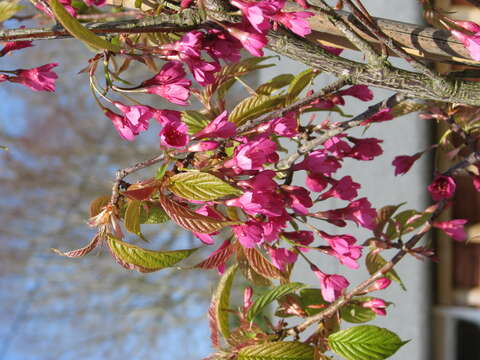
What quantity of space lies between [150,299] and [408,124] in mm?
3046

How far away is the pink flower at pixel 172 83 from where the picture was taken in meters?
0.40

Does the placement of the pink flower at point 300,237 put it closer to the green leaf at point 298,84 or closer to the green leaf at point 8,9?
the green leaf at point 298,84

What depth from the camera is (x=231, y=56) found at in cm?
40

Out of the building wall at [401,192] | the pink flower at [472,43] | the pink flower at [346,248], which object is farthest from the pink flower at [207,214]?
the building wall at [401,192]

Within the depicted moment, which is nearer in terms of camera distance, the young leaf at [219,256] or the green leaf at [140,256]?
the green leaf at [140,256]

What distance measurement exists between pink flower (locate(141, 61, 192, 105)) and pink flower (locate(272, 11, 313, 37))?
0.25 ft

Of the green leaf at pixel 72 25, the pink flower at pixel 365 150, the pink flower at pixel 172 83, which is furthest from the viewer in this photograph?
the pink flower at pixel 365 150

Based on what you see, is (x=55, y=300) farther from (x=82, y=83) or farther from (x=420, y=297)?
(x=420, y=297)

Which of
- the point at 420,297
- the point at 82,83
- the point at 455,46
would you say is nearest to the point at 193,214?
the point at 455,46

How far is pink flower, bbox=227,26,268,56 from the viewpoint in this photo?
36 centimetres

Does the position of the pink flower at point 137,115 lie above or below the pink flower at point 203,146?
above

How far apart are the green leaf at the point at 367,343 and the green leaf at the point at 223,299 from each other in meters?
0.12

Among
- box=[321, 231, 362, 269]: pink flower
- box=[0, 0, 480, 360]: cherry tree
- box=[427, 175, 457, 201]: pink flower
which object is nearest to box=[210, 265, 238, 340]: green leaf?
box=[0, 0, 480, 360]: cherry tree

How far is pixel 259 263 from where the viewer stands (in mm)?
479
